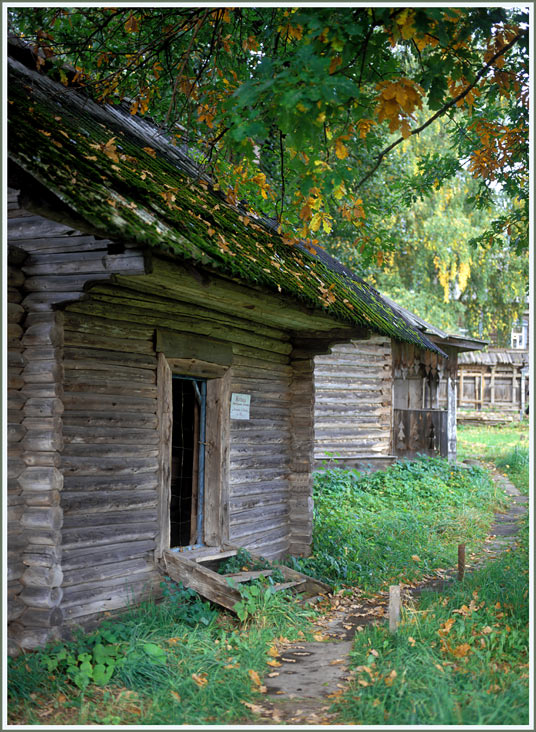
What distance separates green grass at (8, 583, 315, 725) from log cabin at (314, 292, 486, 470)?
8977 millimetres

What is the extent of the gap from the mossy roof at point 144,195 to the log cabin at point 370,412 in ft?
20.4

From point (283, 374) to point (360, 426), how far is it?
7190 mm

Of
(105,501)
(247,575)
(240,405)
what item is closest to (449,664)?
(247,575)

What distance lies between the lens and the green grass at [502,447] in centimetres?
1766

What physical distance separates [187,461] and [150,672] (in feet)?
8.89

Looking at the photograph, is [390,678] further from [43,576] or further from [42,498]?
[42,498]

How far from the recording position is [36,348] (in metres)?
5.29

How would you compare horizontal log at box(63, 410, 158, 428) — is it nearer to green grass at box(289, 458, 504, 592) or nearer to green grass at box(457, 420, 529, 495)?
green grass at box(289, 458, 504, 592)

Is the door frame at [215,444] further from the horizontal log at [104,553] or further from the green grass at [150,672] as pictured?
the green grass at [150,672]

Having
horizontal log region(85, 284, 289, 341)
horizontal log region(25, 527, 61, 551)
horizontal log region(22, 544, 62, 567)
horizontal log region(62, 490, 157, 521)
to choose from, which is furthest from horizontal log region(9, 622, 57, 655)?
horizontal log region(85, 284, 289, 341)

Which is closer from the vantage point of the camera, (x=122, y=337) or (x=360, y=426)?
(x=122, y=337)

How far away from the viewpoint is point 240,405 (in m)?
7.73

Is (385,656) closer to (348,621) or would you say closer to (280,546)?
(348,621)

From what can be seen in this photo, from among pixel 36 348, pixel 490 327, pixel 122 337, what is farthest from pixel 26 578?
pixel 490 327
